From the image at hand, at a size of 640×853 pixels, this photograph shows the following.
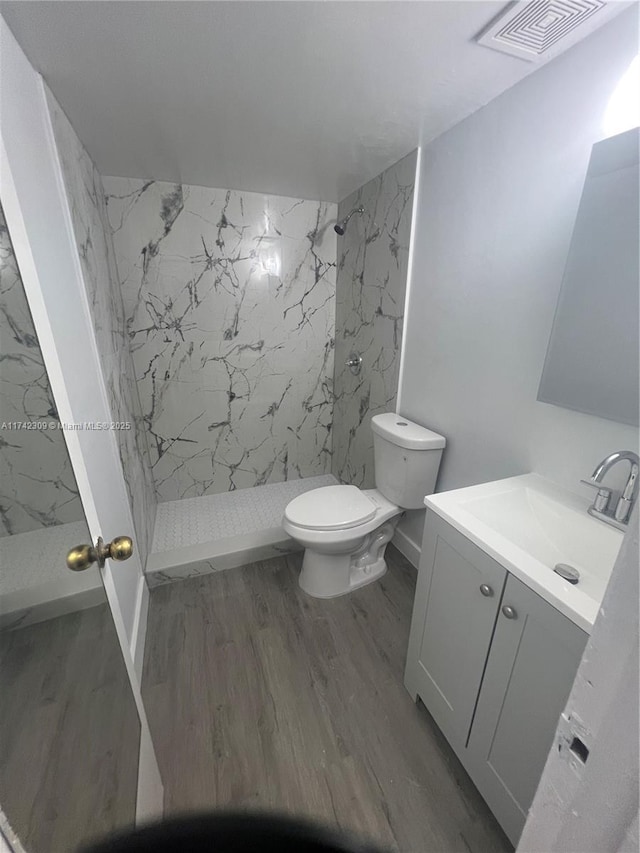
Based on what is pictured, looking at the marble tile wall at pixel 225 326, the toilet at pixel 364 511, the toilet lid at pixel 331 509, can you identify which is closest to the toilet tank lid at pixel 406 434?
the toilet at pixel 364 511

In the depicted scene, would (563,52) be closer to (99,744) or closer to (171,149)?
(171,149)

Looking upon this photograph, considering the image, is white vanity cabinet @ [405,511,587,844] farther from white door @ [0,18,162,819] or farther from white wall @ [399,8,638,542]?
white door @ [0,18,162,819]

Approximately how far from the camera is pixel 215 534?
2180 millimetres

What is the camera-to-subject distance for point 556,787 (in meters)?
0.42

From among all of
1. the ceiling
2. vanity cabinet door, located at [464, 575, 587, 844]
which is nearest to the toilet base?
vanity cabinet door, located at [464, 575, 587, 844]

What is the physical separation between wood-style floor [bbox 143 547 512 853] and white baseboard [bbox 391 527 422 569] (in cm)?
20

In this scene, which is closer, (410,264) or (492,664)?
(492,664)

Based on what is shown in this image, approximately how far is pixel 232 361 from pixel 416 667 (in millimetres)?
2036

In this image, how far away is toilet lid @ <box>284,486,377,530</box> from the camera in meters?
1.66

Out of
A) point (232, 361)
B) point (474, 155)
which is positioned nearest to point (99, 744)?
point (232, 361)

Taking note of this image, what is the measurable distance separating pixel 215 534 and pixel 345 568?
2.82 ft

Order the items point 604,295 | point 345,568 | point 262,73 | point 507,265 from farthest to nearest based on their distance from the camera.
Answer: point 345,568 → point 507,265 → point 262,73 → point 604,295

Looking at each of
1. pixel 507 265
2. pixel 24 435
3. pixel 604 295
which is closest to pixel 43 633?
pixel 24 435

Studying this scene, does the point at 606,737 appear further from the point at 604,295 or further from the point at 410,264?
the point at 410,264
